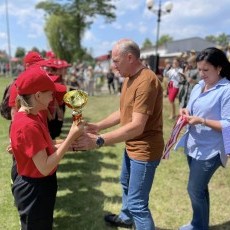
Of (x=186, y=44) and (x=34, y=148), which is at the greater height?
(x=34, y=148)

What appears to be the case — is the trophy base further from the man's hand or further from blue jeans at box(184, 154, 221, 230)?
A: blue jeans at box(184, 154, 221, 230)

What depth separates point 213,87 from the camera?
3.46 meters

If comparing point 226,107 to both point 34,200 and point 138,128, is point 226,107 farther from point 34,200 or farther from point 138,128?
point 34,200

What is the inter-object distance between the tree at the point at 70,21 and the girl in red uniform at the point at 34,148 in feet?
111

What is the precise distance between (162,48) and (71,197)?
72.9 m

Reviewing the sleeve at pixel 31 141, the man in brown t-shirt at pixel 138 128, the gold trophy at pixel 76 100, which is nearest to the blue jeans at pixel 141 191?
the man in brown t-shirt at pixel 138 128

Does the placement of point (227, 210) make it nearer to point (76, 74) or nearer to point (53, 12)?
point (76, 74)

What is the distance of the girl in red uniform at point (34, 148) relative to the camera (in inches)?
99.7

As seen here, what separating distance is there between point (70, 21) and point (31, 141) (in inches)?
1406

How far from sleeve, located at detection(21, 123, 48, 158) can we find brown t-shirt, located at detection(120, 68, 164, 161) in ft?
3.06

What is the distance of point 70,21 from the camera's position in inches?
1443

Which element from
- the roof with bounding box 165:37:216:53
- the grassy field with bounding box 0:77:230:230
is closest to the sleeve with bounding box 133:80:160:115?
the grassy field with bounding box 0:77:230:230

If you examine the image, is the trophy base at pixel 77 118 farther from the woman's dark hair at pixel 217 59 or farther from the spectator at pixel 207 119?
the woman's dark hair at pixel 217 59

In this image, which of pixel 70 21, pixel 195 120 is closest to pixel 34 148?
pixel 195 120
